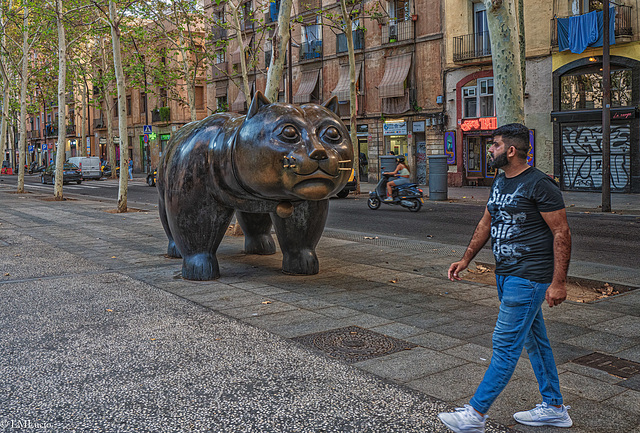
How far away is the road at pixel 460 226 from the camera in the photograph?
10123 mm

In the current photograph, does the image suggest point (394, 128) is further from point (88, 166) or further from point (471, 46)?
point (88, 166)

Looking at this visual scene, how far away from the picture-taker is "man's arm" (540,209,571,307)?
3.32 meters

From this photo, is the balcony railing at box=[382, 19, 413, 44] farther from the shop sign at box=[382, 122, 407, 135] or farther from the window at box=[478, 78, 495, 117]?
the window at box=[478, 78, 495, 117]

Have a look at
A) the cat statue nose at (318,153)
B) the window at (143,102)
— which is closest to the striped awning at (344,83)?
the window at (143,102)

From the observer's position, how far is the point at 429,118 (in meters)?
31.1

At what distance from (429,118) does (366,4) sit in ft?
24.1

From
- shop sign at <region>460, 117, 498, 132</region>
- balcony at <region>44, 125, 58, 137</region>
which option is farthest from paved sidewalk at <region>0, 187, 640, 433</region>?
balcony at <region>44, 125, 58, 137</region>

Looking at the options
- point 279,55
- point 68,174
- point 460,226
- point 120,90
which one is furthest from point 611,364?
point 68,174

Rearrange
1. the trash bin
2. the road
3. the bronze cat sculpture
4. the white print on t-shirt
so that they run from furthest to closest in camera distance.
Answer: the trash bin, the road, the bronze cat sculpture, the white print on t-shirt

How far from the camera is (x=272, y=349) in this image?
4.85 m

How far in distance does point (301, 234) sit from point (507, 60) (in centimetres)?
341

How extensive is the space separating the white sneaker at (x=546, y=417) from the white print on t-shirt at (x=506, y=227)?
0.82 metres

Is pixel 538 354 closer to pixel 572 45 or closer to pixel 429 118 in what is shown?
pixel 572 45

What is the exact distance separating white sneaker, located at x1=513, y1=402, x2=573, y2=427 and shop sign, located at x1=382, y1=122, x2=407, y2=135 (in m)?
29.6
